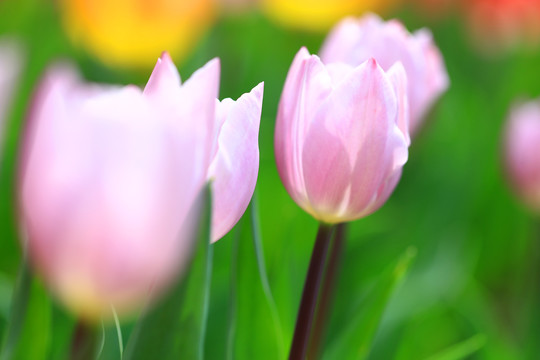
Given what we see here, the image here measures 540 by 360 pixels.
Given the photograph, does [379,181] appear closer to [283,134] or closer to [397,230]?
[283,134]

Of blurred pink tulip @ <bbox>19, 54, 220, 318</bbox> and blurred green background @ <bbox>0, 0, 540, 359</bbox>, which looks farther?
blurred green background @ <bbox>0, 0, 540, 359</bbox>

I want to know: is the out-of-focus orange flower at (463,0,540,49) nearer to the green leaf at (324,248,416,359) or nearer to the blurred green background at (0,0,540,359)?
the blurred green background at (0,0,540,359)

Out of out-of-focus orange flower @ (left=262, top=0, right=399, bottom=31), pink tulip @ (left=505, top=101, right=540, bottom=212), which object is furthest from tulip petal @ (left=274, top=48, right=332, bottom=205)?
out-of-focus orange flower @ (left=262, top=0, right=399, bottom=31)

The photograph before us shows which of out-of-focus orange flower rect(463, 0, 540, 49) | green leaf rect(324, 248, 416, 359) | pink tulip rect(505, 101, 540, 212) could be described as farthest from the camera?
out-of-focus orange flower rect(463, 0, 540, 49)

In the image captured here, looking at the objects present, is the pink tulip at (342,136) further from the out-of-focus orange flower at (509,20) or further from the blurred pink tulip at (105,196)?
the out-of-focus orange flower at (509,20)

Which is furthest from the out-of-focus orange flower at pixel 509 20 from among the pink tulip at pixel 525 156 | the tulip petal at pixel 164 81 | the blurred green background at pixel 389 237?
the tulip petal at pixel 164 81

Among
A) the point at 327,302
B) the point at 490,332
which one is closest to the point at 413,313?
the point at 490,332

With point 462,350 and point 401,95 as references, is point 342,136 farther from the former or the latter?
point 462,350
